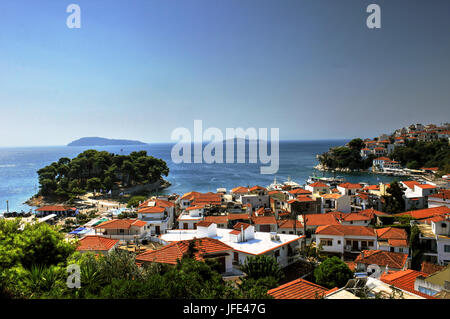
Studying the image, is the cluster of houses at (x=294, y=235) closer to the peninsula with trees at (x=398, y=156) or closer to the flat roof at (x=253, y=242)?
the flat roof at (x=253, y=242)

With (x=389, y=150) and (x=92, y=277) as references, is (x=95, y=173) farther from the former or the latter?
(x=389, y=150)

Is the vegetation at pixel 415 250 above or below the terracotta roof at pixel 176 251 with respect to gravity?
below

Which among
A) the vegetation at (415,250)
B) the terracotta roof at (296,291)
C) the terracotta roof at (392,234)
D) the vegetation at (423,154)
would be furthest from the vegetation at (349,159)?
the terracotta roof at (296,291)

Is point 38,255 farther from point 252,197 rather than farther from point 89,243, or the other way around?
point 252,197

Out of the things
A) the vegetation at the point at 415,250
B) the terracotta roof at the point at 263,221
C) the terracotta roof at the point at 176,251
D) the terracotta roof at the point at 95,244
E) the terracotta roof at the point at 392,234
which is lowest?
the vegetation at the point at 415,250

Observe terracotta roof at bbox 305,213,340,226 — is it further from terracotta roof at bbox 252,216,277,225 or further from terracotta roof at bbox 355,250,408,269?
terracotta roof at bbox 355,250,408,269

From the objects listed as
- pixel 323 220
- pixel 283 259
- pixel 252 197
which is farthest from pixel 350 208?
pixel 283 259

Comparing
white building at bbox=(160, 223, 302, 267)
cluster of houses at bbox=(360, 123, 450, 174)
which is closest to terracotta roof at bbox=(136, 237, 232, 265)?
white building at bbox=(160, 223, 302, 267)
